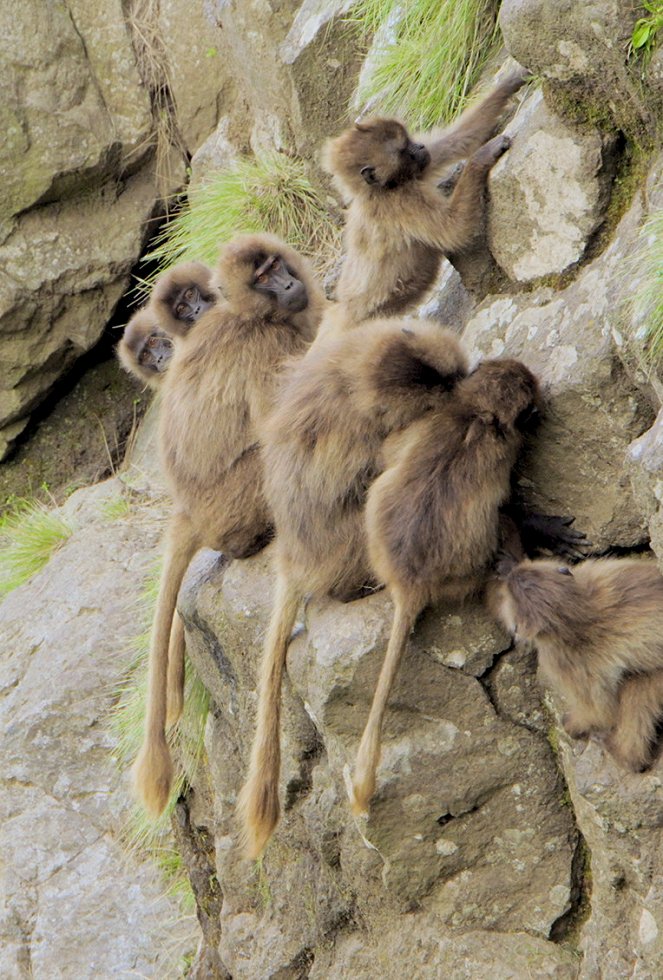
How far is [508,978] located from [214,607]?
1756 millimetres

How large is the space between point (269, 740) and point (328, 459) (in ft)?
3.18

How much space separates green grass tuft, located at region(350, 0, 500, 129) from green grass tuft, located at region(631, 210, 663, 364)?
2.03 meters

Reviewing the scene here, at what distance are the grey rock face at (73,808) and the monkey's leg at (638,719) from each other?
3.51 meters

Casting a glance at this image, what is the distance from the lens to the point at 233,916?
5645 mm

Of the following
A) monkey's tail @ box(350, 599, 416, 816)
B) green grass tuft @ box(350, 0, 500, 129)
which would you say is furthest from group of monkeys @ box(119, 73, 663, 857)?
green grass tuft @ box(350, 0, 500, 129)

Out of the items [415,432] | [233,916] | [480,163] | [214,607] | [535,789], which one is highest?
[480,163]

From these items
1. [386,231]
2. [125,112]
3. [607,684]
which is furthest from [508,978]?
[125,112]

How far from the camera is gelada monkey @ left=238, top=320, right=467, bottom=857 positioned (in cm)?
404

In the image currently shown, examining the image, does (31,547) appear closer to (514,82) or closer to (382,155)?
(382,155)

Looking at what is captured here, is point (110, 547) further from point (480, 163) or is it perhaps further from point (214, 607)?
point (480, 163)

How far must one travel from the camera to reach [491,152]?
14.9ft

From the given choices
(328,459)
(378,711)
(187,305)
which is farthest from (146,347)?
(378,711)

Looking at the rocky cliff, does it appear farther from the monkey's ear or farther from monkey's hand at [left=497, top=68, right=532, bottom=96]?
the monkey's ear

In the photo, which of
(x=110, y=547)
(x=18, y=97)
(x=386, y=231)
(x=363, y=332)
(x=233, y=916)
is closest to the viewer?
(x=363, y=332)
